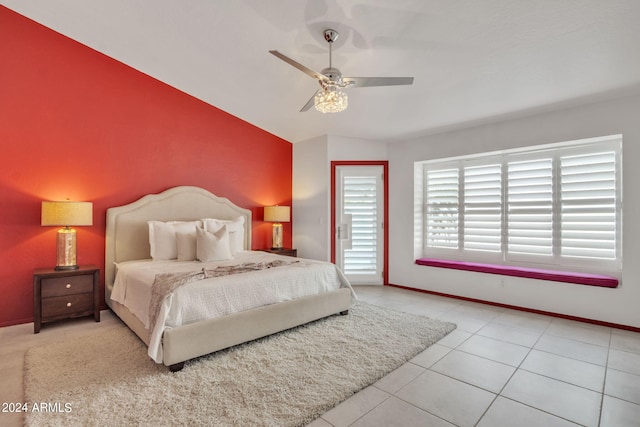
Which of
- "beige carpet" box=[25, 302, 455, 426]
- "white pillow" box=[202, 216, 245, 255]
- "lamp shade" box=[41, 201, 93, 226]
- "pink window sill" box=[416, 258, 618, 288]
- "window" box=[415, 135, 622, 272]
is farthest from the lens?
"white pillow" box=[202, 216, 245, 255]

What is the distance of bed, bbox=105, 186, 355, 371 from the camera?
238cm

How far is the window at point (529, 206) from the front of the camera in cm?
358

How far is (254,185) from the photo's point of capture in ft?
17.5

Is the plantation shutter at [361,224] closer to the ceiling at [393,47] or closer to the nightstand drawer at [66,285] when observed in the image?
the ceiling at [393,47]

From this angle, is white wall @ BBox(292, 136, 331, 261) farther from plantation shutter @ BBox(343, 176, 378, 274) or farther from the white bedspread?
the white bedspread

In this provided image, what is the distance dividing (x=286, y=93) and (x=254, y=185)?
1.78 m

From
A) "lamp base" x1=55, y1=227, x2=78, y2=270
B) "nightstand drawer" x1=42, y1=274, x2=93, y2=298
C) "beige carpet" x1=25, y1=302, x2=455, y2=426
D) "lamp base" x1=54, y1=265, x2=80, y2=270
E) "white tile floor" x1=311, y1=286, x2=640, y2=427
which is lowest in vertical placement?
"white tile floor" x1=311, y1=286, x2=640, y2=427

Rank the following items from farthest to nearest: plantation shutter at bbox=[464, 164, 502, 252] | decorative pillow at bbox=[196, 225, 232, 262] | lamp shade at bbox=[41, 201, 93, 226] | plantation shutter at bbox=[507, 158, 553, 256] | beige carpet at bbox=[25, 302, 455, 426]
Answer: plantation shutter at bbox=[464, 164, 502, 252] → plantation shutter at bbox=[507, 158, 553, 256] → decorative pillow at bbox=[196, 225, 232, 262] → lamp shade at bbox=[41, 201, 93, 226] → beige carpet at bbox=[25, 302, 455, 426]

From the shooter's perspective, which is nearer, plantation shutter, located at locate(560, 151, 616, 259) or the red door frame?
plantation shutter, located at locate(560, 151, 616, 259)

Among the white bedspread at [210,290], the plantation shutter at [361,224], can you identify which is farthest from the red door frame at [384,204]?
the white bedspread at [210,290]

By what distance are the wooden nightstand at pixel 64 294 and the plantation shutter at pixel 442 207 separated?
458cm

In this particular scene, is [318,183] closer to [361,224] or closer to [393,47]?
[361,224]

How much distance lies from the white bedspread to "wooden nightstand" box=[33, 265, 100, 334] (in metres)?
0.22

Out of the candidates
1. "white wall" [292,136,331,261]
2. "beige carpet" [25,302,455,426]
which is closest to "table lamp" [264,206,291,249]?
"white wall" [292,136,331,261]
